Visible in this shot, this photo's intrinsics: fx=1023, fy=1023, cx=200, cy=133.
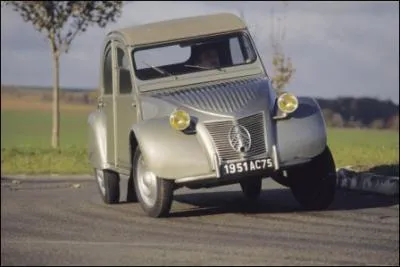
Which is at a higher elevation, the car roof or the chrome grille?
the car roof

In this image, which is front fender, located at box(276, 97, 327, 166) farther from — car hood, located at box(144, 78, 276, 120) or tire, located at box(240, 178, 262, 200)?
tire, located at box(240, 178, 262, 200)

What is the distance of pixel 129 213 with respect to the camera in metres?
11.3

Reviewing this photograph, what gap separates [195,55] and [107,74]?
52.6 inches

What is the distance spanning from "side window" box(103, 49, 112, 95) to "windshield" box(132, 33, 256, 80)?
0.81 m

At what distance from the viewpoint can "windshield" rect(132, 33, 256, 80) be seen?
1175 cm

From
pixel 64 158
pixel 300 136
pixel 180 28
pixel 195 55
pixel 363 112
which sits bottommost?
pixel 363 112

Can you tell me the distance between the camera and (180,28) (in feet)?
39.7

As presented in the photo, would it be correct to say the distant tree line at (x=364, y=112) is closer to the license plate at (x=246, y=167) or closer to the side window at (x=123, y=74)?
the side window at (x=123, y=74)

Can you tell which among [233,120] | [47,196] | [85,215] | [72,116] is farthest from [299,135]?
[72,116]

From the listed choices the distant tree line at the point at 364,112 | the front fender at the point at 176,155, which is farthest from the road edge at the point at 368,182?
the distant tree line at the point at 364,112

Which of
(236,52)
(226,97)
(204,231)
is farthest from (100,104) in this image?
(204,231)

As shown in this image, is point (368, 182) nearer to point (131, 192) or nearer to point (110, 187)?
point (131, 192)

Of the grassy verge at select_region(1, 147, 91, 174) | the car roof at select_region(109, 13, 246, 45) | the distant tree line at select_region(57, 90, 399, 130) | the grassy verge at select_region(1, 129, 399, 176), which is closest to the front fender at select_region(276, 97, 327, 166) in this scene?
the car roof at select_region(109, 13, 246, 45)

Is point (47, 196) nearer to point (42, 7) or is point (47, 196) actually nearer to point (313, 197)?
point (313, 197)
